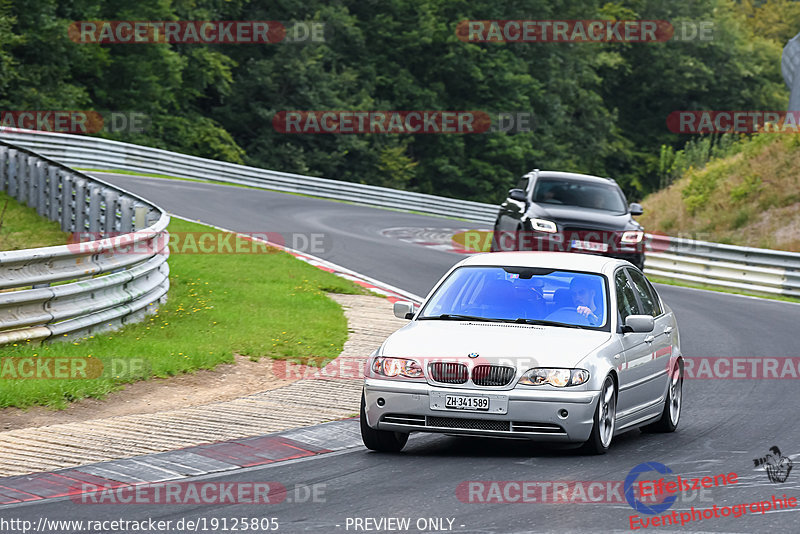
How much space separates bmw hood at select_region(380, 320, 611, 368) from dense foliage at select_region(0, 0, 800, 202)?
1499 inches

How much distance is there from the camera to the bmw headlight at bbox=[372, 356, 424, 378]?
8.66 meters

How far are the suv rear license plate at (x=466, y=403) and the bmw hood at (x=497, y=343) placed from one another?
0.27 meters

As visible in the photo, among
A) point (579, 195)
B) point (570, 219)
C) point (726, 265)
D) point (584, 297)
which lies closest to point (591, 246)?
point (570, 219)

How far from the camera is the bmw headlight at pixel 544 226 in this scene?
19672 mm

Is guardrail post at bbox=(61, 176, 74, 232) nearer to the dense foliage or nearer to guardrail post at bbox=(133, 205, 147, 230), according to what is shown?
guardrail post at bbox=(133, 205, 147, 230)

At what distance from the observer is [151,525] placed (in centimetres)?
654

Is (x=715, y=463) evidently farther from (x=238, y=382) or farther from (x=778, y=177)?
(x=778, y=177)

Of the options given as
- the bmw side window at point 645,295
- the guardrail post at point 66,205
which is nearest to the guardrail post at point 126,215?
the guardrail post at point 66,205

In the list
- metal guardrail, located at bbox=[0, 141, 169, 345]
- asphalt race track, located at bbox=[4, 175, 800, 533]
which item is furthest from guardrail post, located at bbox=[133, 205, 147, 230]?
asphalt race track, located at bbox=[4, 175, 800, 533]

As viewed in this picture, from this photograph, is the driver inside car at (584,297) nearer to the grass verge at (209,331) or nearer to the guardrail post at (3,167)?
the grass verge at (209,331)

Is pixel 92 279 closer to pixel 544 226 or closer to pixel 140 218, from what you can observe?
pixel 140 218

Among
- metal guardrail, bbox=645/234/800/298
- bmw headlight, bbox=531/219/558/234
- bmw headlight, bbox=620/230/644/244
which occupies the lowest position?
metal guardrail, bbox=645/234/800/298

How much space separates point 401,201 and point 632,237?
75.4 ft

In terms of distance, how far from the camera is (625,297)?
395 inches
